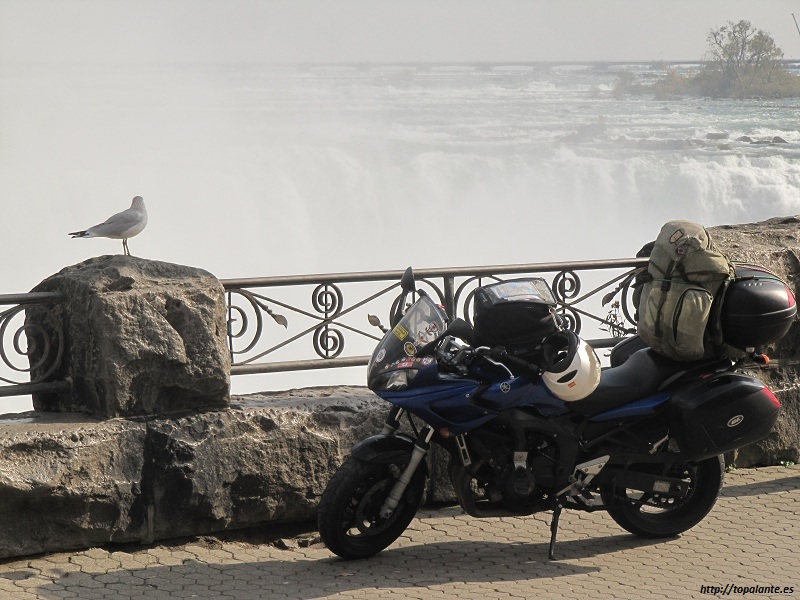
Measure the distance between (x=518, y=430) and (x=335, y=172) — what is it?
35.6 meters

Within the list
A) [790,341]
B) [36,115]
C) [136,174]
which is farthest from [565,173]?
[790,341]

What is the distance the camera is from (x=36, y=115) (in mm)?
38469

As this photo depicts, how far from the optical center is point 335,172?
39719mm

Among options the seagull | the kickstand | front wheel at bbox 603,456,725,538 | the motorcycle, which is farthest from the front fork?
the seagull

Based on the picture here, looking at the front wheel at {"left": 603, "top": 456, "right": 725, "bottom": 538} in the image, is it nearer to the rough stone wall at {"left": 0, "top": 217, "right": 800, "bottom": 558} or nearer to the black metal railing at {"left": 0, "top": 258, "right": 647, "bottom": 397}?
the black metal railing at {"left": 0, "top": 258, "right": 647, "bottom": 397}

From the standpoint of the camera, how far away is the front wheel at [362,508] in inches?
181

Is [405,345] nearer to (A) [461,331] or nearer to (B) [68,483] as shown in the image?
(A) [461,331]

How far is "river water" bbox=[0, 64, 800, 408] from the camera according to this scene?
35812 mm

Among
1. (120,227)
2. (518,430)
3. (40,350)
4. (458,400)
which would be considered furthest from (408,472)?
(120,227)

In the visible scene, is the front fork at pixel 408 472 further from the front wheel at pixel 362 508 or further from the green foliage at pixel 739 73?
the green foliage at pixel 739 73

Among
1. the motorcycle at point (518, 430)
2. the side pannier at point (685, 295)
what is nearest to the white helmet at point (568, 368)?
the motorcycle at point (518, 430)

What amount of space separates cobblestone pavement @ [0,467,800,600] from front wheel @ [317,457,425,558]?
104 millimetres

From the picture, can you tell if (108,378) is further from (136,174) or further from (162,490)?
(136,174)

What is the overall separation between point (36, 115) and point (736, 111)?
29.7 meters
